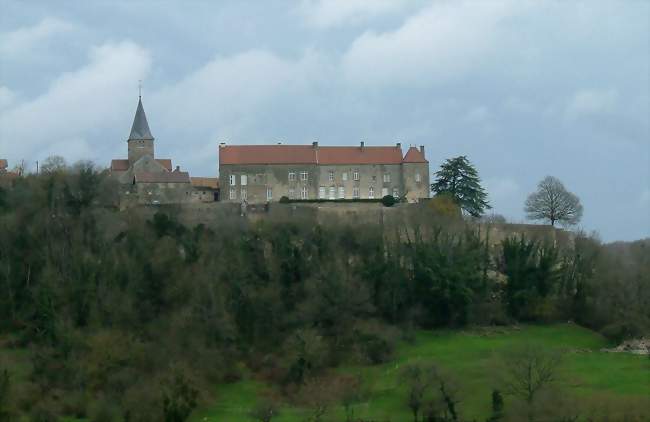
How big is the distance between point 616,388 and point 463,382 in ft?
18.4

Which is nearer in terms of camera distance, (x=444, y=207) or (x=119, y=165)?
(x=444, y=207)

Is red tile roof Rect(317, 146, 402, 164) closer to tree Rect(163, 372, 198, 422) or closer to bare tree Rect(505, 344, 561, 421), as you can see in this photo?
A: tree Rect(163, 372, 198, 422)

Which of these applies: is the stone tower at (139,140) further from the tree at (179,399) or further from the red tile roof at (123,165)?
the tree at (179,399)

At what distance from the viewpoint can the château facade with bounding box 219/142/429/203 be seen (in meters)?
71.9

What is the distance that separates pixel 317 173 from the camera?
73.2 m

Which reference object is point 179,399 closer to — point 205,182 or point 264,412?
point 264,412

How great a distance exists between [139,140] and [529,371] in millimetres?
40227

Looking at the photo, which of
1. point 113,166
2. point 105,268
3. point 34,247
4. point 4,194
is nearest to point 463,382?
point 105,268

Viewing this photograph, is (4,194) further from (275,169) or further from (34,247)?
(275,169)

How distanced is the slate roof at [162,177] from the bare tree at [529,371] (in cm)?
3264

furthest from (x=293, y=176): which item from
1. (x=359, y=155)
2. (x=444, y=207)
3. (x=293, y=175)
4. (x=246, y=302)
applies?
(x=246, y=302)

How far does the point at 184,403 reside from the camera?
44562 mm

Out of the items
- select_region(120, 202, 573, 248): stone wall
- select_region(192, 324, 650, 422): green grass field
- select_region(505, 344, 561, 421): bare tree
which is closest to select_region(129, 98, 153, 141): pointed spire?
select_region(120, 202, 573, 248): stone wall

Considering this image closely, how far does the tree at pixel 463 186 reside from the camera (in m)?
70.1
